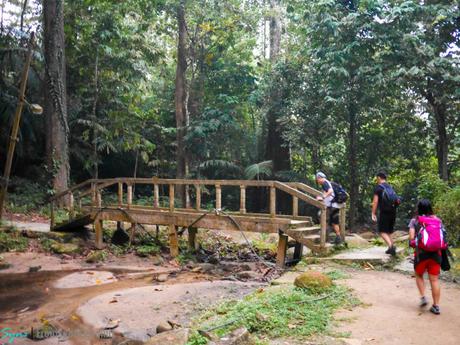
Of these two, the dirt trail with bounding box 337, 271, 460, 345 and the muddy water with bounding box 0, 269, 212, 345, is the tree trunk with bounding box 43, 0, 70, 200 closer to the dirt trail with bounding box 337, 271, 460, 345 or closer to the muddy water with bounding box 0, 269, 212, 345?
the muddy water with bounding box 0, 269, 212, 345

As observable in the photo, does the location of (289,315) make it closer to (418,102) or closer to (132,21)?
(418,102)

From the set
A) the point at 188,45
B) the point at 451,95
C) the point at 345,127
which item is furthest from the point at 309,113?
the point at 188,45

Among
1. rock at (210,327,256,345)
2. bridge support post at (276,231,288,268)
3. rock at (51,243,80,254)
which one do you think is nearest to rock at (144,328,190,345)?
rock at (210,327,256,345)

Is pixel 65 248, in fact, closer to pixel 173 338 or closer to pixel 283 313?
pixel 173 338

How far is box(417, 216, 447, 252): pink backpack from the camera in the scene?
18.4ft

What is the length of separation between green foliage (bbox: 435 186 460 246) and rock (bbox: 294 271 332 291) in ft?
14.8

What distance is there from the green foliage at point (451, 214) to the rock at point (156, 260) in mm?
7050

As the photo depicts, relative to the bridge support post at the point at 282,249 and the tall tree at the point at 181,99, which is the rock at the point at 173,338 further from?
the tall tree at the point at 181,99

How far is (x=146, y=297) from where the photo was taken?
873 centimetres

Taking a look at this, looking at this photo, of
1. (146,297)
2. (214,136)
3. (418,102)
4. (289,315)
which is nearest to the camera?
(289,315)

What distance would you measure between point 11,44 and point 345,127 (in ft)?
44.1

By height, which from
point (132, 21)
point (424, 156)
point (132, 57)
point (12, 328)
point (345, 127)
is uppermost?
point (132, 21)

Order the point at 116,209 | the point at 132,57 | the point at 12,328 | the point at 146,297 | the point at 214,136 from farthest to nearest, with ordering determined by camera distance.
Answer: the point at 214,136 → the point at 132,57 → the point at 116,209 → the point at 146,297 → the point at 12,328

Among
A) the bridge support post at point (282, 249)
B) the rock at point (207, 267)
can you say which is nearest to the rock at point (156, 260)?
the rock at point (207, 267)
